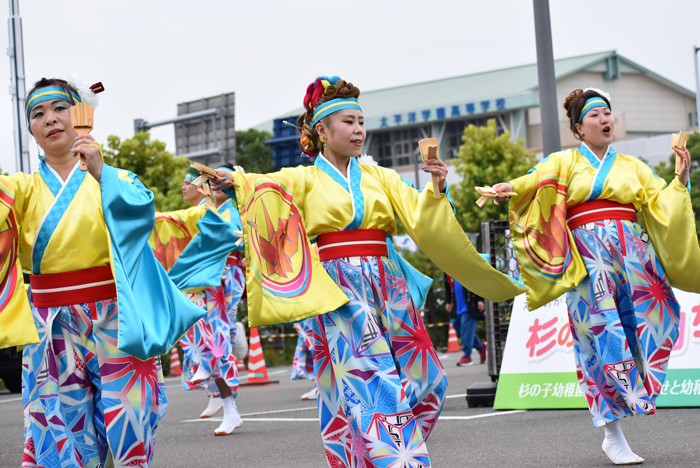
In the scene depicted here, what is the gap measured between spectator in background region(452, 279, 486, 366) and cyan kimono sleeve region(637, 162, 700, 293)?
26.1 feet

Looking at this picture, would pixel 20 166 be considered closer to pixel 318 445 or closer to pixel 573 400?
pixel 318 445

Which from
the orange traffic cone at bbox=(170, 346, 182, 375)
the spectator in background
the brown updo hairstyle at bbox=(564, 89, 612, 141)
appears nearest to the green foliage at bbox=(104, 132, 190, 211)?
the orange traffic cone at bbox=(170, 346, 182, 375)

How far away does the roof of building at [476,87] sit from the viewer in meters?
43.8

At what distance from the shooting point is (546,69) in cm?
735

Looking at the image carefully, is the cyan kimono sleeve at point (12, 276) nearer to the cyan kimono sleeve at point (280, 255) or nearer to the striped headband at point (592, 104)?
the cyan kimono sleeve at point (280, 255)

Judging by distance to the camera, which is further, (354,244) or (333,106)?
(333,106)

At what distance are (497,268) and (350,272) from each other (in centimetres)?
410

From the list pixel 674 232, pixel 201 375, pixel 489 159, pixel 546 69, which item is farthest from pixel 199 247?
pixel 489 159

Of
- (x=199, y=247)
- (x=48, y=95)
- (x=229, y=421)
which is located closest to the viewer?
(x=48, y=95)

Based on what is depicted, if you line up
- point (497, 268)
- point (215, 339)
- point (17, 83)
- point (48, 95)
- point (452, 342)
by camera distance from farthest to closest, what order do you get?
point (452, 342), point (17, 83), point (497, 268), point (215, 339), point (48, 95)

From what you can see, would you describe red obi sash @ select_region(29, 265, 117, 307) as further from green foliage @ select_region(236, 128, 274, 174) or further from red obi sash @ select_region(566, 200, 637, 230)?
green foliage @ select_region(236, 128, 274, 174)

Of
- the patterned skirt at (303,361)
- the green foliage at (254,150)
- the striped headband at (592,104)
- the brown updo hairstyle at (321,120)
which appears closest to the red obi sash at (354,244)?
the brown updo hairstyle at (321,120)

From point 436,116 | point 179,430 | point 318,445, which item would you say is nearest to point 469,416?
point 318,445

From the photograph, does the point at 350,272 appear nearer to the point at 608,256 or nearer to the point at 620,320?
the point at 608,256
